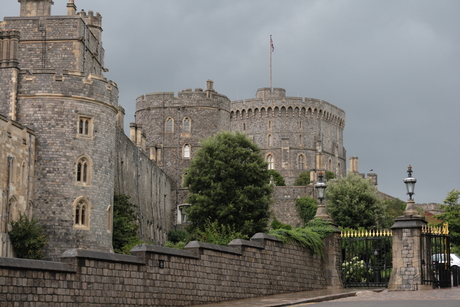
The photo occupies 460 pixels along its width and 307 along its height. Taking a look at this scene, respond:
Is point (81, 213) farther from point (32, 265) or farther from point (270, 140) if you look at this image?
point (270, 140)

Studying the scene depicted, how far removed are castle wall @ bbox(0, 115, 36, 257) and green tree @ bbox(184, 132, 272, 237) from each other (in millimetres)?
14725

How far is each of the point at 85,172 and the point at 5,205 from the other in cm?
424

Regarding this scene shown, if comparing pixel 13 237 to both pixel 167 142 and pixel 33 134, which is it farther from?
pixel 167 142

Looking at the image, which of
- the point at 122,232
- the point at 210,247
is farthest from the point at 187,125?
the point at 210,247

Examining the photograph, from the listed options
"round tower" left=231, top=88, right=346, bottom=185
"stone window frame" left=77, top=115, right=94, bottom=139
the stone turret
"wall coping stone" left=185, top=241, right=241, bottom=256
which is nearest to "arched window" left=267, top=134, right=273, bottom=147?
"round tower" left=231, top=88, right=346, bottom=185

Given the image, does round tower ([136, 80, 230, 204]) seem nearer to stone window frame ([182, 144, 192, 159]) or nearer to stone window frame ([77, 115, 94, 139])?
stone window frame ([182, 144, 192, 159])

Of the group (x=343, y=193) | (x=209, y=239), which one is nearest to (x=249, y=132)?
(x=343, y=193)

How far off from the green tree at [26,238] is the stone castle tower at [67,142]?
0.69 meters

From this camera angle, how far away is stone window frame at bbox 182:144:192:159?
77.4 m

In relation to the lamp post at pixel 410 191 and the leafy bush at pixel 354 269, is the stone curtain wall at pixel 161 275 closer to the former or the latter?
the leafy bush at pixel 354 269

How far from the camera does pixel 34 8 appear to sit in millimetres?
43438

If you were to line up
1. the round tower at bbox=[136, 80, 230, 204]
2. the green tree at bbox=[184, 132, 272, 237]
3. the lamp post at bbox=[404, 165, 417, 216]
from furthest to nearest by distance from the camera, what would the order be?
the round tower at bbox=[136, 80, 230, 204], the green tree at bbox=[184, 132, 272, 237], the lamp post at bbox=[404, 165, 417, 216]

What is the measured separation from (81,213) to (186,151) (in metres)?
44.4

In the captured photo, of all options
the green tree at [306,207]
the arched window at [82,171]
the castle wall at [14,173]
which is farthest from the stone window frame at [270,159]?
the castle wall at [14,173]
